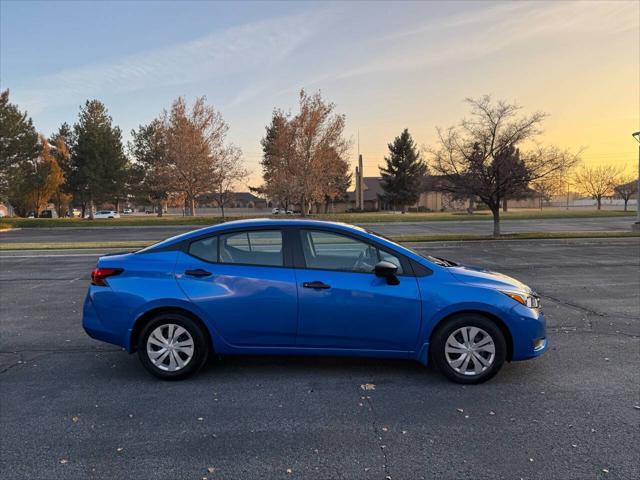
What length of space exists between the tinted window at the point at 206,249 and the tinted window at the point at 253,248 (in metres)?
0.06

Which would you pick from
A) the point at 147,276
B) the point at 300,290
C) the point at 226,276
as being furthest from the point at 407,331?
the point at 147,276

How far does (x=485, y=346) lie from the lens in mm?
4117

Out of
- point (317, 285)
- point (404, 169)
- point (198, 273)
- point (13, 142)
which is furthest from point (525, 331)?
point (404, 169)

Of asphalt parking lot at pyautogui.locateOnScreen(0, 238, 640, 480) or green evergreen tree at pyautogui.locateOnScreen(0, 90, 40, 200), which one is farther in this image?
green evergreen tree at pyautogui.locateOnScreen(0, 90, 40, 200)

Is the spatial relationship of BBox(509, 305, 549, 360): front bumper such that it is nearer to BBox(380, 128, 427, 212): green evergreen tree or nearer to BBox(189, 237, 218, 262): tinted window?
BBox(189, 237, 218, 262): tinted window

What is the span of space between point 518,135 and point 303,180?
20.2m

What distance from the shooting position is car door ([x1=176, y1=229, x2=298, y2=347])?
13.5ft

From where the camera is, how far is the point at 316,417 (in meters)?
3.54

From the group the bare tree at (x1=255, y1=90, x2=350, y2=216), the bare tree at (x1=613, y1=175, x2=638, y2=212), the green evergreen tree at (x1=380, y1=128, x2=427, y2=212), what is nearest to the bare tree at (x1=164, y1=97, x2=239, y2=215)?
the bare tree at (x1=255, y1=90, x2=350, y2=216)

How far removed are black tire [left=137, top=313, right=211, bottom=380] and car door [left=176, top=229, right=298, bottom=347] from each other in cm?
17

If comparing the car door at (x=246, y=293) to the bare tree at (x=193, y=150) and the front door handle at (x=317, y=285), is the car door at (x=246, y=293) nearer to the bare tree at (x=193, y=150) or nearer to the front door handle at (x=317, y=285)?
the front door handle at (x=317, y=285)

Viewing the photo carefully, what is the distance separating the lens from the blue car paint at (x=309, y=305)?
406 centimetres

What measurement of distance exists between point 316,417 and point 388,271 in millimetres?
1382

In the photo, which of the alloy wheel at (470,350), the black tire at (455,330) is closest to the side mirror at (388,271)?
the black tire at (455,330)
